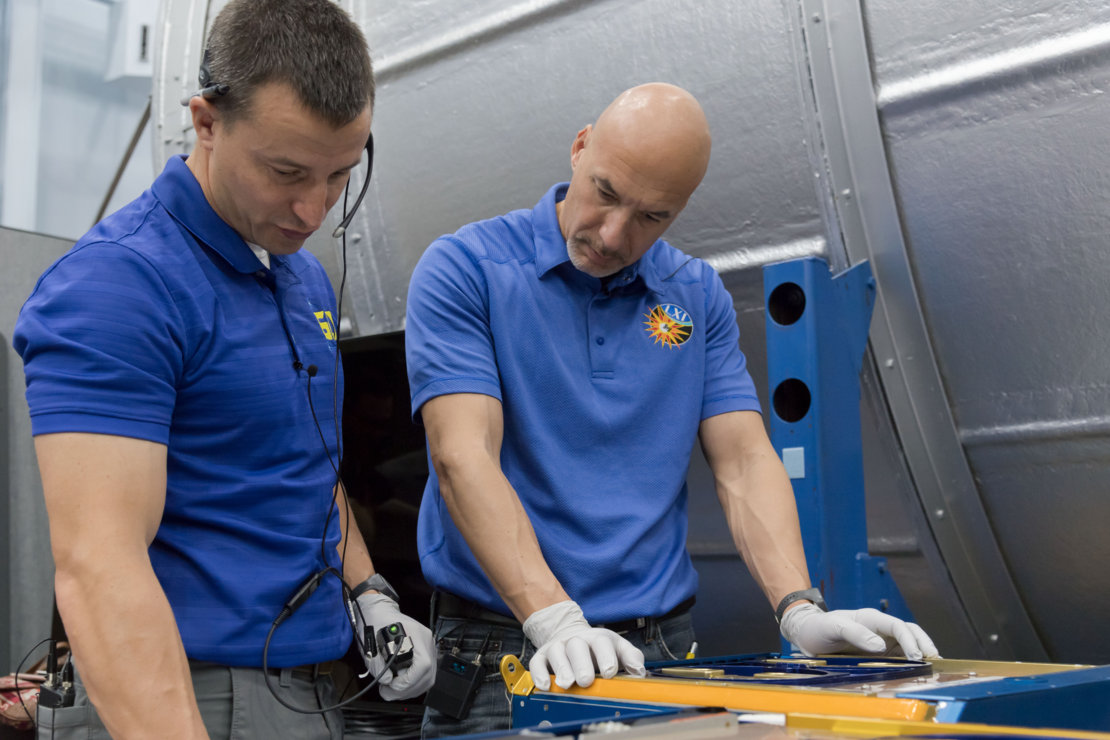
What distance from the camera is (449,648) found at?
1.61 meters

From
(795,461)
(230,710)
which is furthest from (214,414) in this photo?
(795,461)

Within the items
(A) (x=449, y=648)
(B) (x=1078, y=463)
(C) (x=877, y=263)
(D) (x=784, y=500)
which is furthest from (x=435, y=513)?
(B) (x=1078, y=463)

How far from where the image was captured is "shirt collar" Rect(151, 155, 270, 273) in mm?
1214

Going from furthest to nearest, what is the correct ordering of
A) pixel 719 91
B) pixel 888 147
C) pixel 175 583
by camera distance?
pixel 719 91 < pixel 888 147 < pixel 175 583

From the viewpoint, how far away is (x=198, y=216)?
122 cm

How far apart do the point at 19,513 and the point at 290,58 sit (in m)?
3.43

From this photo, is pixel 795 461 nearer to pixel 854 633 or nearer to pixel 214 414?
pixel 854 633

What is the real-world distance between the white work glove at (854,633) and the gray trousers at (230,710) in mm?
687

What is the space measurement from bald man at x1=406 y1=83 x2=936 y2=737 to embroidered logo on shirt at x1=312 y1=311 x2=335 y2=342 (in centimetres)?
21

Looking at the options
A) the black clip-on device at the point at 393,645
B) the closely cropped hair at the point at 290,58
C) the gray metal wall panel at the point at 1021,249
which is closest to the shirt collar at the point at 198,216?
the closely cropped hair at the point at 290,58

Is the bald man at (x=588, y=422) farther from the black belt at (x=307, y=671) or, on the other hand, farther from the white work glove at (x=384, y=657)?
the black belt at (x=307, y=671)

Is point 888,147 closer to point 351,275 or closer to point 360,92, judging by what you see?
point 360,92

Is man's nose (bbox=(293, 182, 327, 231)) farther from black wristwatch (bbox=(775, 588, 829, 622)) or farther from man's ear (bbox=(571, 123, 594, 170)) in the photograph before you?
black wristwatch (bbox=(775, 588, 829, 622))

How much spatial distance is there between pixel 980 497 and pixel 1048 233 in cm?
46
